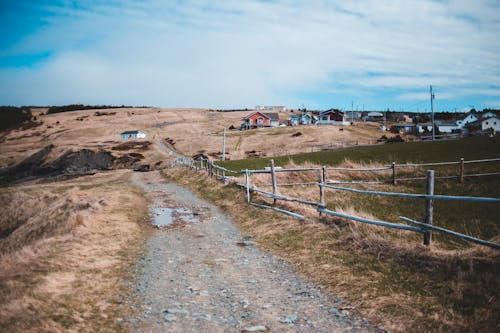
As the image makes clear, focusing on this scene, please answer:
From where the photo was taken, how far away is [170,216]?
16234 mm

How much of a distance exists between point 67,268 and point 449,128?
136650mm

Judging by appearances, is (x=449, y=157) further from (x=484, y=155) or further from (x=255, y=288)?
(x=255, y=288)

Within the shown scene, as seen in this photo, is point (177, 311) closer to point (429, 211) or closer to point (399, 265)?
point (399, 265)

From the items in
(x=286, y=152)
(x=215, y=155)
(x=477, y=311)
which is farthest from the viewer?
(x=215, y=155)

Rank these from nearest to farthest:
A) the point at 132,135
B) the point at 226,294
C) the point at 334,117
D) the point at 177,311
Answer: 1. the point at 177,311
2. the point at 226,294
3. the point at 132,135
4. the point at 334,117

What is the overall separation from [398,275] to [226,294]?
141 inches

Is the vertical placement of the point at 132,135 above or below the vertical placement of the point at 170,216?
above

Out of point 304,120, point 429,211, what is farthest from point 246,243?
point 304,120

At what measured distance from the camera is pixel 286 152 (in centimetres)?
6206

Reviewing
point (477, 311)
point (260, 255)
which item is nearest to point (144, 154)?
point (260, 255)

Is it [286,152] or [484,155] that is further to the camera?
[286,152]

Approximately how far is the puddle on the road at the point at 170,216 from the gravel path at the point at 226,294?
11.4ft

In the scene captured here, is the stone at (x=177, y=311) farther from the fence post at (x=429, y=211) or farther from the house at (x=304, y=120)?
the house at (x=304, y=120)

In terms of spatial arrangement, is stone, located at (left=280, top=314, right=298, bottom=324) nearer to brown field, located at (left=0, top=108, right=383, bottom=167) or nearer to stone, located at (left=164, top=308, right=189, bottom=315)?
stone, located at (left=164, top=308, right=189, bottom=315)
